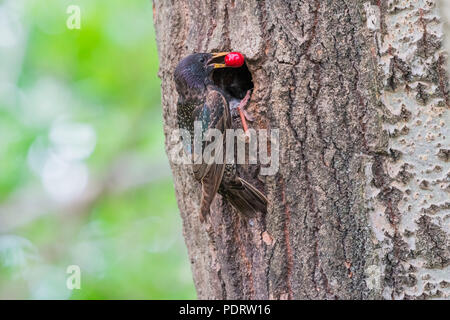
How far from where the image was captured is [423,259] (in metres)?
2.42

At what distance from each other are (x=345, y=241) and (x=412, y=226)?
13.0 inches

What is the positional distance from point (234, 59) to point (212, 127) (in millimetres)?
480

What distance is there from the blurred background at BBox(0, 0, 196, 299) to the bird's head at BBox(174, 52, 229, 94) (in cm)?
277

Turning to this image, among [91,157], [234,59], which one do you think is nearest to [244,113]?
[234,59]

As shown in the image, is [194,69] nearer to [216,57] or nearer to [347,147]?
[216,57]

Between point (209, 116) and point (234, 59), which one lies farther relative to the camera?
point (209, 116)

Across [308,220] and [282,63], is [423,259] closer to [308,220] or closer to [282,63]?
[308,220]

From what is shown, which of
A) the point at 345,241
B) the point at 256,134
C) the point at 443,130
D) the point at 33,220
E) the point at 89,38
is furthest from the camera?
A: the point at 33,220

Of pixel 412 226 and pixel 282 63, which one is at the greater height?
pixel 282 63

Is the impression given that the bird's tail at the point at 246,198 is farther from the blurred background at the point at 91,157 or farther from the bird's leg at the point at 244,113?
the blurred background at the point at 91,157

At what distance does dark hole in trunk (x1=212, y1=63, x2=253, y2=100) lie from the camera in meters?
3.37

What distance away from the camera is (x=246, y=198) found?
279 cm

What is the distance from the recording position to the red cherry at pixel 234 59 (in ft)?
9.26
